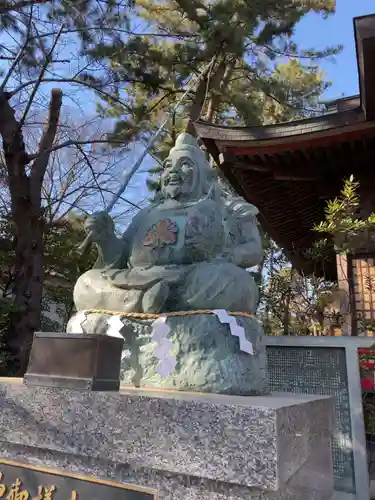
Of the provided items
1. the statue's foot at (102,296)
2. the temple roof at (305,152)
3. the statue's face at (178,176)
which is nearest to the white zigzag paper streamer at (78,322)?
the statue's foot at (102,296)

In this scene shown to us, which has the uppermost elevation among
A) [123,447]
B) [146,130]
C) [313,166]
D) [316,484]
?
[146,130]

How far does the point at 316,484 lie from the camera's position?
173 centimetres

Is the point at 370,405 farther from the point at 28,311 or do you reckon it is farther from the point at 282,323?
the point at 28,311

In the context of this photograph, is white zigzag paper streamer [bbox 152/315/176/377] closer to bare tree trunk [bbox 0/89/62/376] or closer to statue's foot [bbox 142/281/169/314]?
statue's foot [bbox 142/281/169/314]

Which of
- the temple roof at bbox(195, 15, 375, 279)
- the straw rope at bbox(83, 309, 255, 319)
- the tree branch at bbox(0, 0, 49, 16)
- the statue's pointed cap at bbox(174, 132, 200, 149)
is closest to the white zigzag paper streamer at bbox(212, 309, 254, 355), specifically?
the straw rope at bbox(83, 309, 255, 319)

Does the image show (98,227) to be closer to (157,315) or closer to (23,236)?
(157,315)

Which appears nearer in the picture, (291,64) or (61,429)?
(61,429)

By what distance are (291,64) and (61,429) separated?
37.3 feet

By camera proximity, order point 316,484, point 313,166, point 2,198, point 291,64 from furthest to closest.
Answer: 1. point 291,64
2. point 2,198
3. point 313,166
4. point 316,484

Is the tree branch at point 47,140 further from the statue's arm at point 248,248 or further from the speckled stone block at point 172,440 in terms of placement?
the speckled stone block at point 172,440

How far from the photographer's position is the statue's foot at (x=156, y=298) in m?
2.07

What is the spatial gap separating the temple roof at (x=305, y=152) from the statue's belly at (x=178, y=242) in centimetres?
255

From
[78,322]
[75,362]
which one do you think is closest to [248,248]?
[78,322]

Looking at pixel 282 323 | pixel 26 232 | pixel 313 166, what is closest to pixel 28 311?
pixel 26 232
